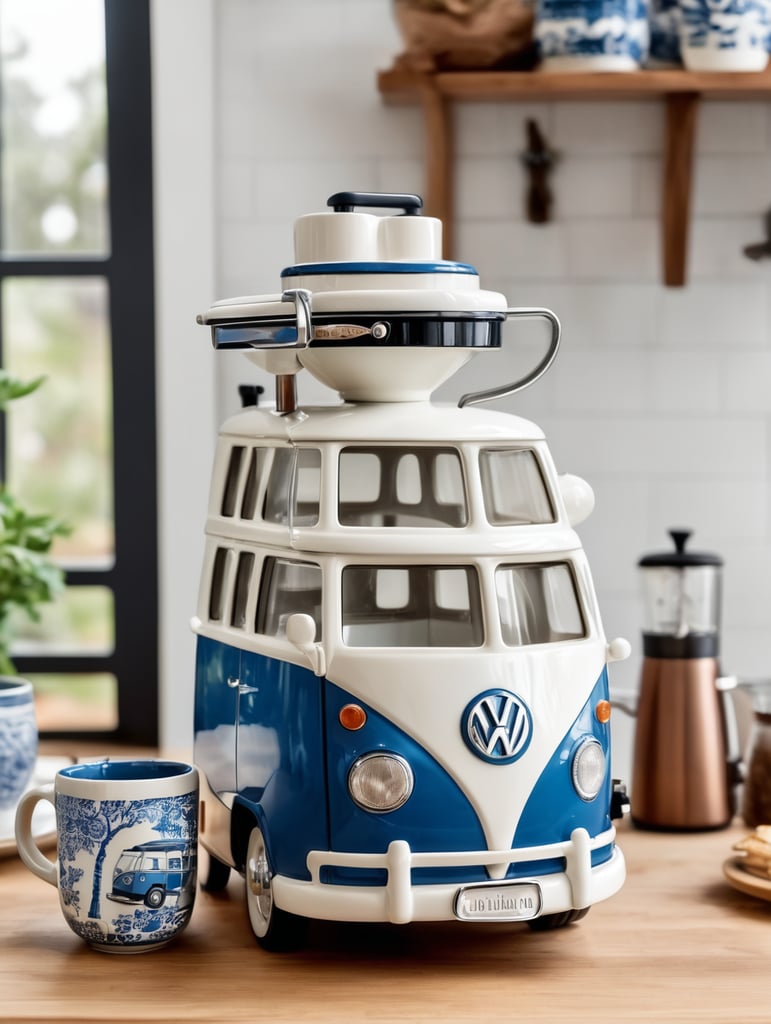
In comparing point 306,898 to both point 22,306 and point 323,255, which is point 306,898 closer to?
point 323,255

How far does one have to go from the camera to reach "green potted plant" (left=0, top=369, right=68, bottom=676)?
5.17 ft

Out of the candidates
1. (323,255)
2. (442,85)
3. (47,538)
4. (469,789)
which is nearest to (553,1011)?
(469,789)

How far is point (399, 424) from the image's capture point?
1.06m

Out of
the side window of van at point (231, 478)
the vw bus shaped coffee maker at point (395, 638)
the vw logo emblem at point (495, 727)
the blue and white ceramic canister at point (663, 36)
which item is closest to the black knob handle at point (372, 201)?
the vw bus shaped coffee maker at point (395, 638)

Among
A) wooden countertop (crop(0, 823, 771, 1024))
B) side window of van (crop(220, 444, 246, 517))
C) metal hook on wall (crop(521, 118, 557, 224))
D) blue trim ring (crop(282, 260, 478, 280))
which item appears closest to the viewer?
wooden countertop (crop(0, 823, 771, 1024))

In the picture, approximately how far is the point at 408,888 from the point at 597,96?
1092 mm

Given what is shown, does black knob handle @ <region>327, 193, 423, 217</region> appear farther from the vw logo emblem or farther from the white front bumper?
the white front bumper

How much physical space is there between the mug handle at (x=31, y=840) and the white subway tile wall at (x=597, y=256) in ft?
2.50

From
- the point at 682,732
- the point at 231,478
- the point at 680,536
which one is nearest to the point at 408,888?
the point at 231,478

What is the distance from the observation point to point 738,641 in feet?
5.92

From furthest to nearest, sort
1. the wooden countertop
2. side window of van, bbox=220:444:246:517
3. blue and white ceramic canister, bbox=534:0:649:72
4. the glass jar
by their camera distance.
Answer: blue and white ceramic canister, bbox=534:0:649:72
the glass jar
side window of van, bbox=220:444:246:517
the wooden countertop

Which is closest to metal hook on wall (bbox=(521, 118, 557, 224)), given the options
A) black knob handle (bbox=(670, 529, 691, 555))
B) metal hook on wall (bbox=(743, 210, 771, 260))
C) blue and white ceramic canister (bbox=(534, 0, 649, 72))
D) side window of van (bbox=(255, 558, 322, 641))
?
blue and white ceramic canister (bbox=(534, 0, 649, 72))

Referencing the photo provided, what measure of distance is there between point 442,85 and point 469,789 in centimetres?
94

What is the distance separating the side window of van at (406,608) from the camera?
45.6 inches
